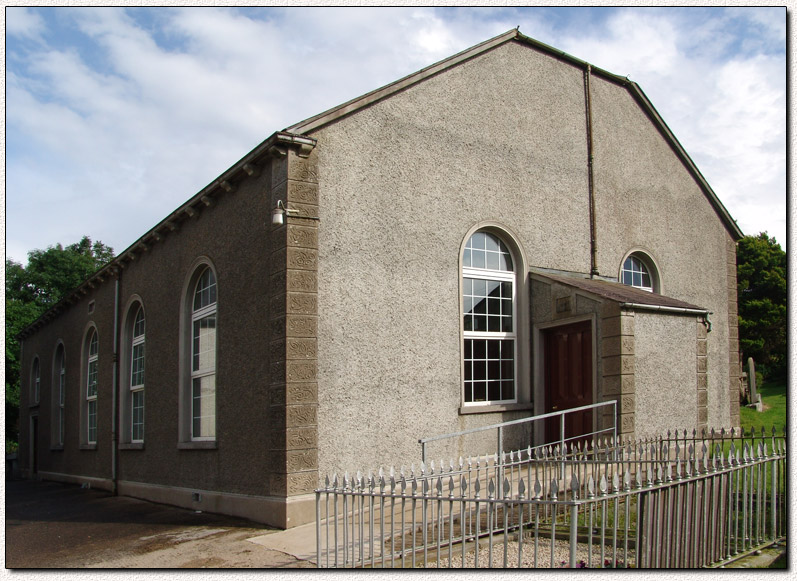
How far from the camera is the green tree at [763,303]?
3600cm

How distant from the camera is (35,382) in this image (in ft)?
90.7

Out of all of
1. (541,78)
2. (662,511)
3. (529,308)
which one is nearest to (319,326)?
(529,308)

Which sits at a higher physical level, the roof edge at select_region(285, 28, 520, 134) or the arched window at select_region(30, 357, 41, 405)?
the roof edge at select_region(285, 28, 520, 134)

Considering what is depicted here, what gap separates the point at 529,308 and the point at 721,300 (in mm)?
5796

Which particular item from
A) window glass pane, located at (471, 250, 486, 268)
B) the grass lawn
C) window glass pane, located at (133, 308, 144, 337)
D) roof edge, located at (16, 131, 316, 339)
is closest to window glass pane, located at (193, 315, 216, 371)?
roof edge, located at (16, 131, 316, 339)

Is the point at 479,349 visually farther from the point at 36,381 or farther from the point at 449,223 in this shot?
the point at 36,381

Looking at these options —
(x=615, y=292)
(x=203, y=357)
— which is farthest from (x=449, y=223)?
(x=203, y=357)

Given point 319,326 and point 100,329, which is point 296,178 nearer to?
point 319,326

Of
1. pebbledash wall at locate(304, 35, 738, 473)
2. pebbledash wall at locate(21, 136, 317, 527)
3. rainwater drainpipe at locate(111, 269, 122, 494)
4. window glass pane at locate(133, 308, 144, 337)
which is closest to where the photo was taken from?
pebbledash wall at locate(21, 136, 317, 527)

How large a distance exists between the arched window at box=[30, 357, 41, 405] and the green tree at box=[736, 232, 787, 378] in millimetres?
29010

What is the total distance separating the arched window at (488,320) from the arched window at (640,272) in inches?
124

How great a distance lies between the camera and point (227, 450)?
1212 centimetres

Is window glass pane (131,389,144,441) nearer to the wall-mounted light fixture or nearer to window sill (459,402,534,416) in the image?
the wall-mounted light fixture

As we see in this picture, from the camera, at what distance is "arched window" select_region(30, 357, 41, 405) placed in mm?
27094
